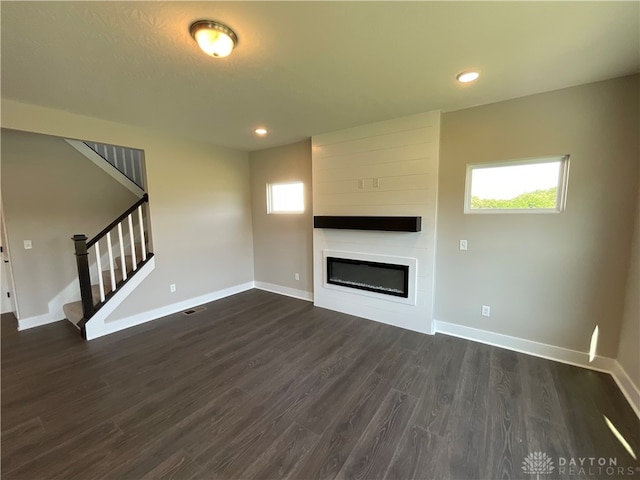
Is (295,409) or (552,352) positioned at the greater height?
(552,352)

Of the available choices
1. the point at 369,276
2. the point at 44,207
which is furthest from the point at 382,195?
the point at 44,207

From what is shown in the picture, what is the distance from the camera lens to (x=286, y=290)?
481cm

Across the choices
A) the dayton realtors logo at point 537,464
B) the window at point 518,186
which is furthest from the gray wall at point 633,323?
the dayton realtors logo at point 537,464

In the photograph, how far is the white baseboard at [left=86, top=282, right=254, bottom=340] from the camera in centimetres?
325

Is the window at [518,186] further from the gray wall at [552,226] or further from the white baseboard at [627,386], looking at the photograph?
the white baseboard at [627,386]

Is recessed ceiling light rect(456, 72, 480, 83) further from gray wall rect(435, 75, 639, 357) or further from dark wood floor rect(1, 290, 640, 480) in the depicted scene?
dark wood floor rect(1, 290, 640, 480)

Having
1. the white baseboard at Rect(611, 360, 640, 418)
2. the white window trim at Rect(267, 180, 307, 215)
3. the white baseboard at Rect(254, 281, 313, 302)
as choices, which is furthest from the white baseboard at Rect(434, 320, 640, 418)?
the white window trim at Rect(267, 180, 307, 215)

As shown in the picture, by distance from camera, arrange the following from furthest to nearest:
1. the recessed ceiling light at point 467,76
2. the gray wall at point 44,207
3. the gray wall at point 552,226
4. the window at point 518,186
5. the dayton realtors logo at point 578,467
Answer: the gray wall at point 44,207, the window at point 518,186, the gray wall at point 552,226, the recessed ceiling light at point 467,76, the dayton realtors logo at point 578,467

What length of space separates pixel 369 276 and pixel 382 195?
3.79ft

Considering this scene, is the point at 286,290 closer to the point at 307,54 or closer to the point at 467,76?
the point at 307,54

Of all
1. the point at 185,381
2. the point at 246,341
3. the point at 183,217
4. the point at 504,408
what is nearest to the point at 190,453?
the point at 185,381

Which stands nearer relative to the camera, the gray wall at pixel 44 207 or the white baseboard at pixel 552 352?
the white baseboard at pixel 552 352

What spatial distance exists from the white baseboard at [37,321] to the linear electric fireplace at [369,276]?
4.02 metres

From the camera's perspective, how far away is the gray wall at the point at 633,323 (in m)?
2.12
